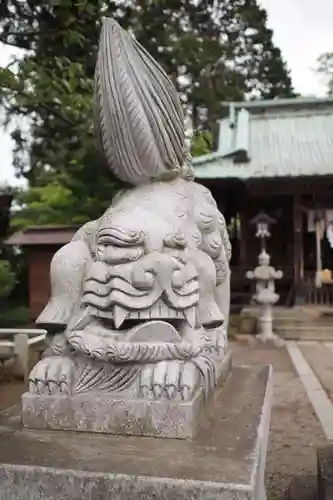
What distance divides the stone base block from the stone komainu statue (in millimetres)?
37

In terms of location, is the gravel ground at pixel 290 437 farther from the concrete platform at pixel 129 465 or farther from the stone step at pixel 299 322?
the stone step at pixel 299 322

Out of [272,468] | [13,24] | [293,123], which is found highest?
[293,123]

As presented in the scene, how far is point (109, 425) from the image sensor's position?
1934mm

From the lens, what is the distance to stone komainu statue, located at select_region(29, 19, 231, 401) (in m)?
1.98

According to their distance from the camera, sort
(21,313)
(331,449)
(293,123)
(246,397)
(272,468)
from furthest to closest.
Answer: (293,123), (21,313), (272,468), (331,449), (246,397)

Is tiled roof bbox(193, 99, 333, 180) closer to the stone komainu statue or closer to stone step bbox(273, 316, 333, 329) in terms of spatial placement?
stone step bbox(273, 316, 333, 329)

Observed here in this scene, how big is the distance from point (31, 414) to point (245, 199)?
11122 mm

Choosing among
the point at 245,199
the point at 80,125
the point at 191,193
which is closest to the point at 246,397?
the point at 191,193

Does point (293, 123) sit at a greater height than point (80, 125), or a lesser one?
greater

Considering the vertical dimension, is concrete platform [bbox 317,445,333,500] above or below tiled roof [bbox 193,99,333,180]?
below

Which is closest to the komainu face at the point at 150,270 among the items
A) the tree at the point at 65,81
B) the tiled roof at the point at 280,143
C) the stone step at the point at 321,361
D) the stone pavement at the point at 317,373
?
the stone pavement at the point at 317,373

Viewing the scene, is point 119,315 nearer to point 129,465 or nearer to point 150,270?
point 150,270

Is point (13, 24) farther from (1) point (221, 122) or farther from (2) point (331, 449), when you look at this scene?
(1) point (221, 122)

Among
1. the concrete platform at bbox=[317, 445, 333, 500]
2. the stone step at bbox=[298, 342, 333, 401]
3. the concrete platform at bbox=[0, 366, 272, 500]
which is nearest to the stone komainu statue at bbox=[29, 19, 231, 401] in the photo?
the concrete platform at bbox=[0, 366, 272, 500]
